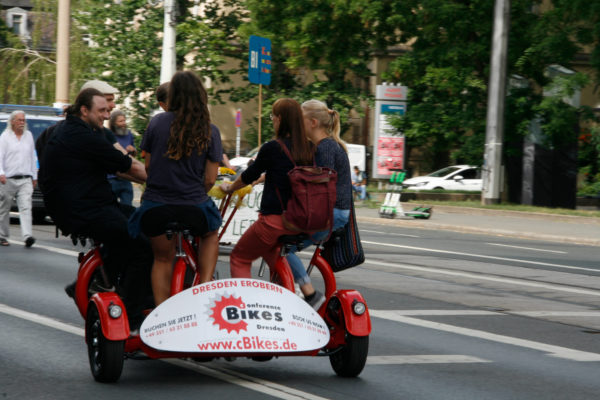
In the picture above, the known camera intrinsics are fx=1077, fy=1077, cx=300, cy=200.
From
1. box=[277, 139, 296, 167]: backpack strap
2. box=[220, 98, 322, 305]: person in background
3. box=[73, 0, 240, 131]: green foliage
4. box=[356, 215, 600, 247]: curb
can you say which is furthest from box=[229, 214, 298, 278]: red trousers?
box=[73, 0, 240, 131]: green foliage

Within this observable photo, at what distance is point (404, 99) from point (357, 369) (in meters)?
25.7

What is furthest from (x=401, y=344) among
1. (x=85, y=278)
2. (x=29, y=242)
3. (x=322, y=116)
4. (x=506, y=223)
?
(x=506, y=223)

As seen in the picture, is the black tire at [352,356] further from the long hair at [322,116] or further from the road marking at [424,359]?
the long hair at [322,116]

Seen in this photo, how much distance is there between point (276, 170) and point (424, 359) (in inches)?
66.9

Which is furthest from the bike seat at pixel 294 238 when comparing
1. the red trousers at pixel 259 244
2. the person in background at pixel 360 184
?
the person in background at pixel 360 184

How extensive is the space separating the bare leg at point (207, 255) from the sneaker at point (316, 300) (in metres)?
0.78

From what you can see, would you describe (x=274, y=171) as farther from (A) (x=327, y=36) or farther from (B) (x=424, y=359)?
(A) (x=327, y=36)

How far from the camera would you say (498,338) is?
8328mm

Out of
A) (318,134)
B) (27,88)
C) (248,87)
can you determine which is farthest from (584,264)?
(27,88)

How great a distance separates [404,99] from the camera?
3164 cm

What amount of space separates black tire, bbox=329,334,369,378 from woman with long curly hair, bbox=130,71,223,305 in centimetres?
108

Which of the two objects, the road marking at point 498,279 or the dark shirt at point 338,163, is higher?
the dark shirt at point 338,163

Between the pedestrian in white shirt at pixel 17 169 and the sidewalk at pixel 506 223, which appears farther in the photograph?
the sidewalk at pixel 506 223

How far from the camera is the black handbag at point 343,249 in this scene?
7180 millimetres
